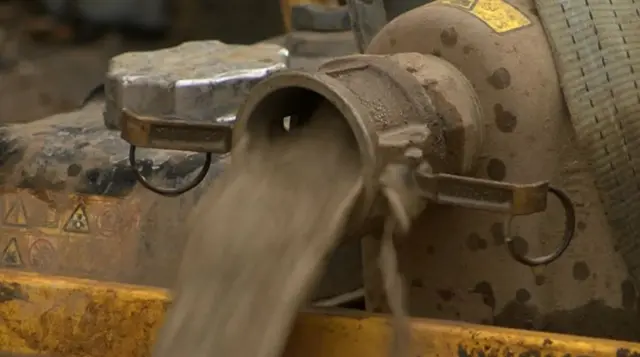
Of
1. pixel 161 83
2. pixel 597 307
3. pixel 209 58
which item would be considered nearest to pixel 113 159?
pixel 161 83

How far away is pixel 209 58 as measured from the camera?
2.05m

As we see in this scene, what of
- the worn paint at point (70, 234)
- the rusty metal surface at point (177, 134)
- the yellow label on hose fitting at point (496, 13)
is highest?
the yellow label on hose fitting at point (496, 13)

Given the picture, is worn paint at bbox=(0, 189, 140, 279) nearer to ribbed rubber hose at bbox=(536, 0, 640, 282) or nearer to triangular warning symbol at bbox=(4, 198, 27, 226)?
triangular warning symbol at bbox=(4, 198, 27, 226)

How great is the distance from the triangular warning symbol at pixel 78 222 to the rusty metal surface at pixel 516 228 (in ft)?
1.66

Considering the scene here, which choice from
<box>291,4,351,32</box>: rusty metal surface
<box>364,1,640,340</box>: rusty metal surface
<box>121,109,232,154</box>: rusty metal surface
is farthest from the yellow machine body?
<box>291,4,351,32</box>: rusty metal surface

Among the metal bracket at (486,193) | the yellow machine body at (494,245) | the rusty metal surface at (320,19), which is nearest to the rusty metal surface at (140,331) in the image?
the yellow machine body at (494,245)

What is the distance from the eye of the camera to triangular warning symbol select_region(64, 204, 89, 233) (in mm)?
1721

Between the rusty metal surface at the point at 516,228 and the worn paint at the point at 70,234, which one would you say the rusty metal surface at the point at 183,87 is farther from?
the rusty metal surface at the point at 516,228

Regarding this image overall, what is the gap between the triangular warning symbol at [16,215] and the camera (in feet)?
5.76

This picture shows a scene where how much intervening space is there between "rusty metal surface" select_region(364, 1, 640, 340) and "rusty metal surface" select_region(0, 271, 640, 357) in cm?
27

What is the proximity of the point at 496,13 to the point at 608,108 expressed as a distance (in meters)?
0.19

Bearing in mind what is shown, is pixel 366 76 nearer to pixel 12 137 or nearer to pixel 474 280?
pixel 474 280

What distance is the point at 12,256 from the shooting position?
5.72 feet

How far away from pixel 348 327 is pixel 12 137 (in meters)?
0.90
